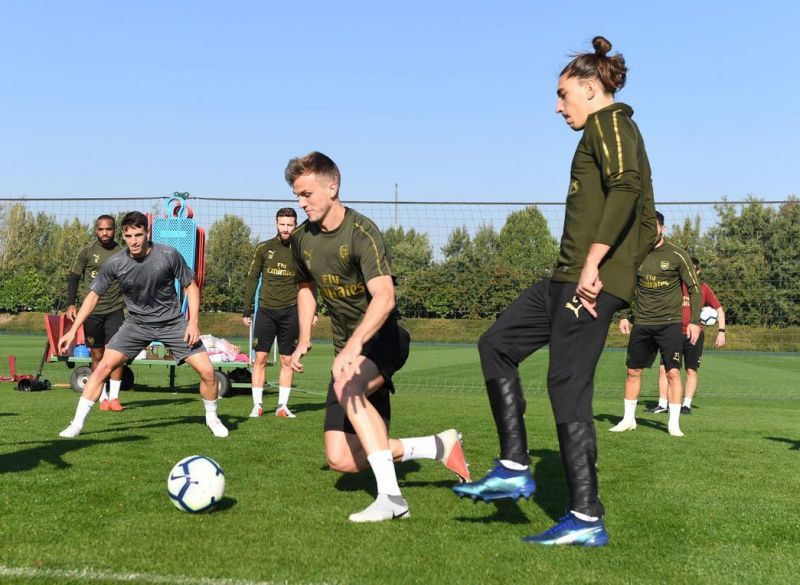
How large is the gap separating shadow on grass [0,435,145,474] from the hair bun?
4.55m

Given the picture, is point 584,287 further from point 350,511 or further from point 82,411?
point 82,411

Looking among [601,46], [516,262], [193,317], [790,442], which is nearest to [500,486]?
[601,46]

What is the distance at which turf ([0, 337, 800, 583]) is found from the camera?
12.2 ft

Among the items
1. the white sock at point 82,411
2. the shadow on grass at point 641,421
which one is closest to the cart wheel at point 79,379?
the white sock at point 82,411

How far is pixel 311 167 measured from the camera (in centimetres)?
494

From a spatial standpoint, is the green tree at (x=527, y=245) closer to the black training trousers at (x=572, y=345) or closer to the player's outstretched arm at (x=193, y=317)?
the player's outstretched arm at (x=193, y=317)

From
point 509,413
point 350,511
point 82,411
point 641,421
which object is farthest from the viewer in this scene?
point 641,421

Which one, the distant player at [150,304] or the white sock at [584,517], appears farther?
the distant player at [150,304]

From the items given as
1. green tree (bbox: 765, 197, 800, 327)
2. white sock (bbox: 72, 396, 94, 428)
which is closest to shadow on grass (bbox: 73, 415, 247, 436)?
white sock (bbox: 72, 396, 94, 428)

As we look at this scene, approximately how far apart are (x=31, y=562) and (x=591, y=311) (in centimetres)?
273

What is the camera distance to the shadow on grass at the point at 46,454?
6188 mm

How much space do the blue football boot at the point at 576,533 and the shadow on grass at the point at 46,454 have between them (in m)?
Answer: 3.72

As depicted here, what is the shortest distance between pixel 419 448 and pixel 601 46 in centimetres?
259

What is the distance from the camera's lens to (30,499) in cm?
501
